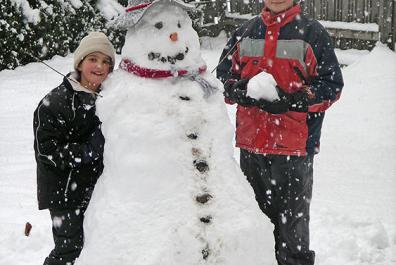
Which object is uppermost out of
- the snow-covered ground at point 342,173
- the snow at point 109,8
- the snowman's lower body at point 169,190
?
the snowman's lower body at point 169,190

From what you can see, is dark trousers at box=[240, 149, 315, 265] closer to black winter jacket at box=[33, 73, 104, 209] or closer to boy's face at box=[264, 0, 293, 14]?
boy's face at box=[264, 0, 293, 14]

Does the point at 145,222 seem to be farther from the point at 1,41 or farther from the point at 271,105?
the point at 1,41

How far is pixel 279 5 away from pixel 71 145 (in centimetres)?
146

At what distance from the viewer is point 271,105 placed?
290 cm

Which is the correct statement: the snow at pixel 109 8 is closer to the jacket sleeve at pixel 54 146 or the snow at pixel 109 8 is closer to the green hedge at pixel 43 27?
the green hedge at pixel 43 27

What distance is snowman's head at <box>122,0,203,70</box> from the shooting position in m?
2.48

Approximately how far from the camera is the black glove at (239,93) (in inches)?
118

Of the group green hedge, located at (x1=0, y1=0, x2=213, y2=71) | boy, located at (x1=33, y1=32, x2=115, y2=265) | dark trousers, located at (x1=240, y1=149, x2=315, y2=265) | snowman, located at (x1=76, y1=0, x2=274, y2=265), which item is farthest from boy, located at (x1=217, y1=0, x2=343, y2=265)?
green hedge, located at (x1=0, y1=0, x2=213, y2=71)

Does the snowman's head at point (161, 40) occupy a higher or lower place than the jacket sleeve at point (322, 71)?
higher

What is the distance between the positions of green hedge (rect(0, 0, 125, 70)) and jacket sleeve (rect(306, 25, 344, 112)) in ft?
22.8

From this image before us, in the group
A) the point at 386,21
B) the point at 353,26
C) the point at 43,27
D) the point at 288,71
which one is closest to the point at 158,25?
the point at 288,71

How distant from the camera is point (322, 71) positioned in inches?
119

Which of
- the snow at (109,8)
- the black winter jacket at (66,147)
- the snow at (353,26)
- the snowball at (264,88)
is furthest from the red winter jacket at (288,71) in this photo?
the snow at (109,8)

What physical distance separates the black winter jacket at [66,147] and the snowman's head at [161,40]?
1.51ft
